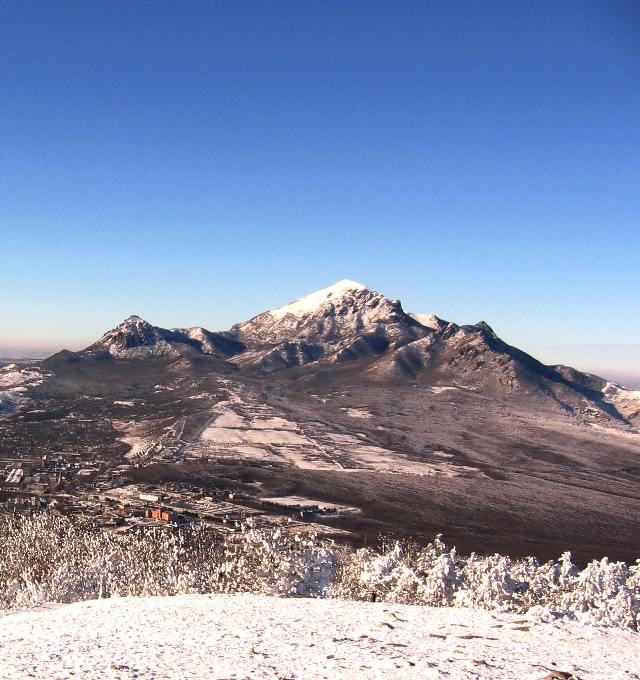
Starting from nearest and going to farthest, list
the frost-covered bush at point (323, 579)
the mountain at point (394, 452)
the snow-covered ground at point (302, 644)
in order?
the snow-covered ground at point (302, 644)
the frost-covered bush at point (323, 579)
the mountain at point (394, 452)

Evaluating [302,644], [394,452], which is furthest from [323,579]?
[394,452]

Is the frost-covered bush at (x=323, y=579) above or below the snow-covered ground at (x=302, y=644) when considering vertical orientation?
below

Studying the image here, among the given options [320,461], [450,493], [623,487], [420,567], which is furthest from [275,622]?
[623,487]

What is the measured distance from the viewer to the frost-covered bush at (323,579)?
1335 inches

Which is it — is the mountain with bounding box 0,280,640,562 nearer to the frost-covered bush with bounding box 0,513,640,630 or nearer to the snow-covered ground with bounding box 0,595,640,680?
the frost-covered bush with bounding box 0,513,640,630

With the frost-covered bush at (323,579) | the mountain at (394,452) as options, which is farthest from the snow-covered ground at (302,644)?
the mountain at (394,452)

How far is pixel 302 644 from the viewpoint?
18.7 m

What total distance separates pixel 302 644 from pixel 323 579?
56.6 ft

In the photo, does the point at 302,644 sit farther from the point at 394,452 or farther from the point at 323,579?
the point at 394,452

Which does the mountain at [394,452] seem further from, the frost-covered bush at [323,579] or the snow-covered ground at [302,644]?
the snow-covered ground at [302,644]

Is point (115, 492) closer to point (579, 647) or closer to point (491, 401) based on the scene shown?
point (579, 647)

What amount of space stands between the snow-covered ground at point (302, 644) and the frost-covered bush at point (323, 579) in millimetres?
11497

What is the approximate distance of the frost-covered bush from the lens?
33.9m

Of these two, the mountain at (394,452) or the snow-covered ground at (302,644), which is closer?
the snow-covered ground at (302,644)
